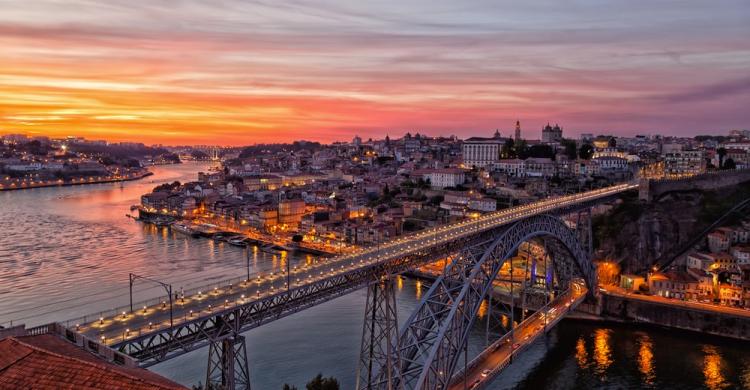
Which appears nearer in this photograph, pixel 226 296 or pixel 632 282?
pixel 226 296

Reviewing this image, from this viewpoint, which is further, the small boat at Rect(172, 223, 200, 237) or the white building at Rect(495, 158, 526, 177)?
the white building at Rect(495, 158, 526, 177)

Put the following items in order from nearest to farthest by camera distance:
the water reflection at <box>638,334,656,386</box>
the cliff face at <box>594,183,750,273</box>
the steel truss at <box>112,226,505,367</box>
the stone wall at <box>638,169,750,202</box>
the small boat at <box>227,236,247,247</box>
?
the steel truss at <box>112,226,505,367</box> → the water reflection at <box>638,334,656,386</box> → the cliff face at <box>594,183,750,273</box> → the stone wall at <box>638,169,750,202</box> → the small boat at <box>227,236,247,247</box>

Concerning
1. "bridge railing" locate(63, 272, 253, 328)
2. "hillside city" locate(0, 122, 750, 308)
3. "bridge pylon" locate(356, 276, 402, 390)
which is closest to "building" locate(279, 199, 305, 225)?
"hillside city" locate(0, 122, 750, 308)

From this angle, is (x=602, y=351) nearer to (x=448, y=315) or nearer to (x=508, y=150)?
(x=448, y=315)

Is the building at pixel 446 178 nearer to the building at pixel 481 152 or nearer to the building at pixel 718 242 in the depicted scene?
the building at pixel 481 152

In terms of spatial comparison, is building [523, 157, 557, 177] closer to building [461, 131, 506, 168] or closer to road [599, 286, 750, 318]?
Answer: building [461, 131, 506, 168]

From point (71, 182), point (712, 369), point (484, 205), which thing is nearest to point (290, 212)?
point (484, 205)
